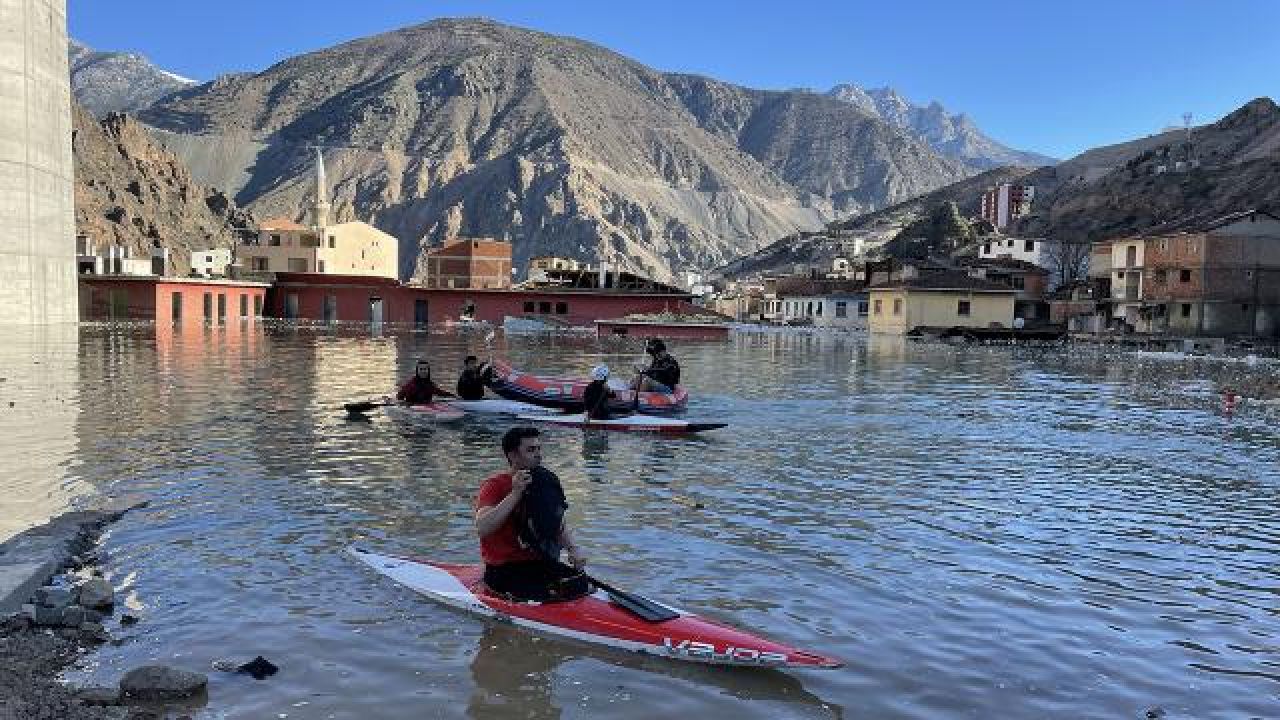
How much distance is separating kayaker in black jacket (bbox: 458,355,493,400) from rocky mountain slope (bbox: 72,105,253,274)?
89.1 metres

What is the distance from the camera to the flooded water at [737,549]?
8.89 meters

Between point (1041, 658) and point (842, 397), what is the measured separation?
24.4 m

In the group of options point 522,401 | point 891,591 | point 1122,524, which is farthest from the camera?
point 522,401

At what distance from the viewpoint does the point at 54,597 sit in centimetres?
1018

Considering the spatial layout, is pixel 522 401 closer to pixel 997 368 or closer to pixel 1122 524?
pixel 1122 524

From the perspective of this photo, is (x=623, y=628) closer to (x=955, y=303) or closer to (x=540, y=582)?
(x=540, y=582)

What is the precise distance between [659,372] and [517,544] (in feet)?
56.3

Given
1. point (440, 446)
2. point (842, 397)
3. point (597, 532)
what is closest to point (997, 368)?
point (842, 397)

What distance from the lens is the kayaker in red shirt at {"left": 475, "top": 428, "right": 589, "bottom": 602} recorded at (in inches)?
367

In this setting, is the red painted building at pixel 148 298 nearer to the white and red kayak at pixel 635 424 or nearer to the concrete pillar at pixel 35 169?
the concrete pillar at pixel 35 169

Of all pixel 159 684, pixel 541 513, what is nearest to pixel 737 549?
pixel 541 513

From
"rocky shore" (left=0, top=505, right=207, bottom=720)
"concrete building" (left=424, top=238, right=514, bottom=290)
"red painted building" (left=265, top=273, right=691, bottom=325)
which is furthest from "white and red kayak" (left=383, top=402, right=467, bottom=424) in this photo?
"concrete building" (left=424, top=238, right=514, bottom=290)

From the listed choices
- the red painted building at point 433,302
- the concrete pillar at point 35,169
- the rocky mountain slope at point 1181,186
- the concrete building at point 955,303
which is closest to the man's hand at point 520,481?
the concrete pillar at point 35,169

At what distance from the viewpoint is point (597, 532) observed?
46.2ft
